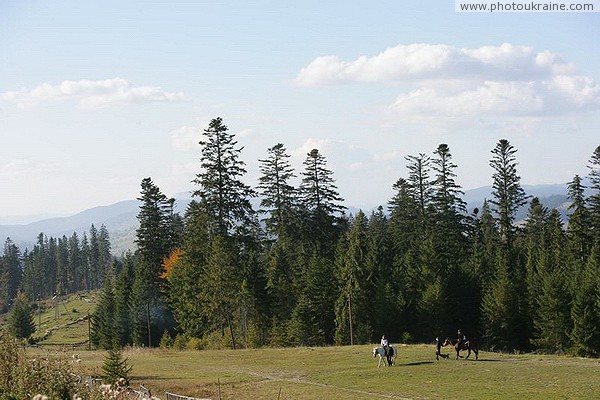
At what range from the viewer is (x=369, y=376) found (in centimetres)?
4066

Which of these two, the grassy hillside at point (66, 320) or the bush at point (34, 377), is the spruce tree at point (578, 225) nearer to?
the bush at point (34, 377)

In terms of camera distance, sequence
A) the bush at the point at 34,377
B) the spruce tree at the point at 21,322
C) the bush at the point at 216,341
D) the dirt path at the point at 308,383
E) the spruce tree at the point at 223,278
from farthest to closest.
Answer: the spruce tree at the point at 21,322 < the bush at the point at 216,341 < the spruce tree at the point at 223,278 < the dirt path at the point at 308,383 < the bush at the point at 34,377

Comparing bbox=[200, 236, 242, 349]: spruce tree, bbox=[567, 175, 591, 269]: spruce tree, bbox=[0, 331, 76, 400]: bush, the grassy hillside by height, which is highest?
bbox=[567, 175, 591, 269]: spruce tree

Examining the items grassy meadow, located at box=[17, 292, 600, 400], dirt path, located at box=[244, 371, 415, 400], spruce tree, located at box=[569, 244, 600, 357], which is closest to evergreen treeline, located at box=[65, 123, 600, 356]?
spruce tree, located at box=[569, 244, 600, 357]

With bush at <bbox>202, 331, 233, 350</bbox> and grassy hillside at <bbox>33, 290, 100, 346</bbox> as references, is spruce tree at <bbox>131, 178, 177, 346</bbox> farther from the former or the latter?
grassy hillside at <bbox>33, 290, 100, 346</bbox>

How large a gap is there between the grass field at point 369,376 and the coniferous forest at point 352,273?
18.1m

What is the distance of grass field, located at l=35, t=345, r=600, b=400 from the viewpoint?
33.2 m

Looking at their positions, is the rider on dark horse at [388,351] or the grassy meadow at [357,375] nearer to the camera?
the grassy meadow at [357,375]

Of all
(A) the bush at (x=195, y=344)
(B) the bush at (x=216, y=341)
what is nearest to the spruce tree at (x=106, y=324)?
(A) the bush at (x=195, y=344)

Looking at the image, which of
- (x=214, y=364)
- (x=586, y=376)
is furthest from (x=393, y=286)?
(x=586, y=376)

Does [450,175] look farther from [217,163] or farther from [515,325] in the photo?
[217,163]

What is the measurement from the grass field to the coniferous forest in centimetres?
1813

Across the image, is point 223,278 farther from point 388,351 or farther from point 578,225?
point 578,225

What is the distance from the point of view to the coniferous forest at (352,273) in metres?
70.2
